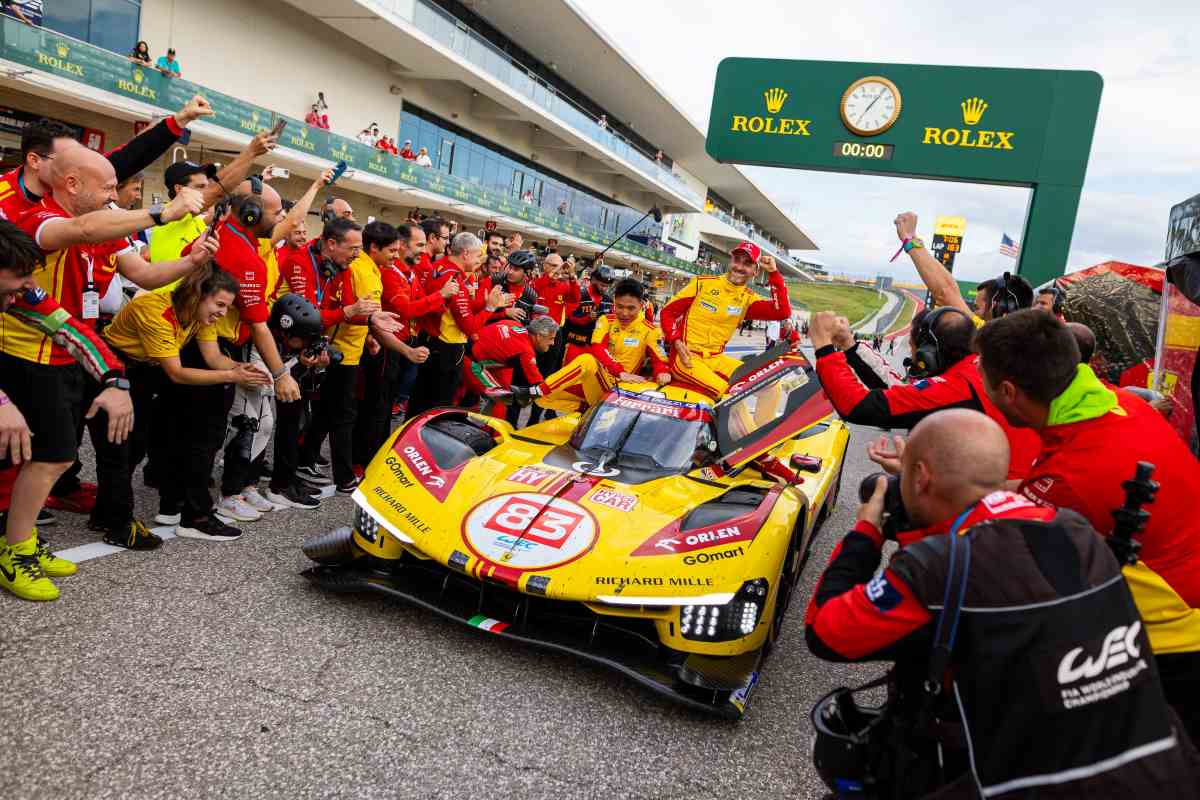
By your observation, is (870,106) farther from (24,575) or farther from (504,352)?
(24,575)

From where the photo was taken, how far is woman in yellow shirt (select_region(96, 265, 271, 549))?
12.3ft

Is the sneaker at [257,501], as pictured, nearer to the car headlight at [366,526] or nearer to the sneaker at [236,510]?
the sneaker at [236,510]

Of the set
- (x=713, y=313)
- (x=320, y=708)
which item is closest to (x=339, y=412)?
(x=320, y=708)

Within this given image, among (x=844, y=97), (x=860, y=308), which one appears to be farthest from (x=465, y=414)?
(x=860, y=308)

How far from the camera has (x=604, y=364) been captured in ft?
20.7

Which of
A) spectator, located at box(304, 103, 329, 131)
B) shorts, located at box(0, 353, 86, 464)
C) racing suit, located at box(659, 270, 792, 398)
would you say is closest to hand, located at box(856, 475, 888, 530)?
shorts, located at box(0, 353, 86, 464)

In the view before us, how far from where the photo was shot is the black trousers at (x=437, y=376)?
632 centimetres

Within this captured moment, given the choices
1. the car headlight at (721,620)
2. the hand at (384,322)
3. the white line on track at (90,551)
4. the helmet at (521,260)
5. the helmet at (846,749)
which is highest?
the helmet at (521,260)

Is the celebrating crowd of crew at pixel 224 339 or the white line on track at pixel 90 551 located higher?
the celebrating crowd of crew at pixel 224 339

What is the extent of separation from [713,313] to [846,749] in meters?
5.29

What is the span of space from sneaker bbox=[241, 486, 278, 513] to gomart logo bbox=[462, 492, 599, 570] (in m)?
1.91

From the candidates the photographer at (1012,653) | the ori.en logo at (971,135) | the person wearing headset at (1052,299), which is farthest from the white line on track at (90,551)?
the ori.en logo at (971,135)

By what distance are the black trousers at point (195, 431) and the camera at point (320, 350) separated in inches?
23.5

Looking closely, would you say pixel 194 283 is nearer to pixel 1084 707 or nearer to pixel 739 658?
pixel 739 658
